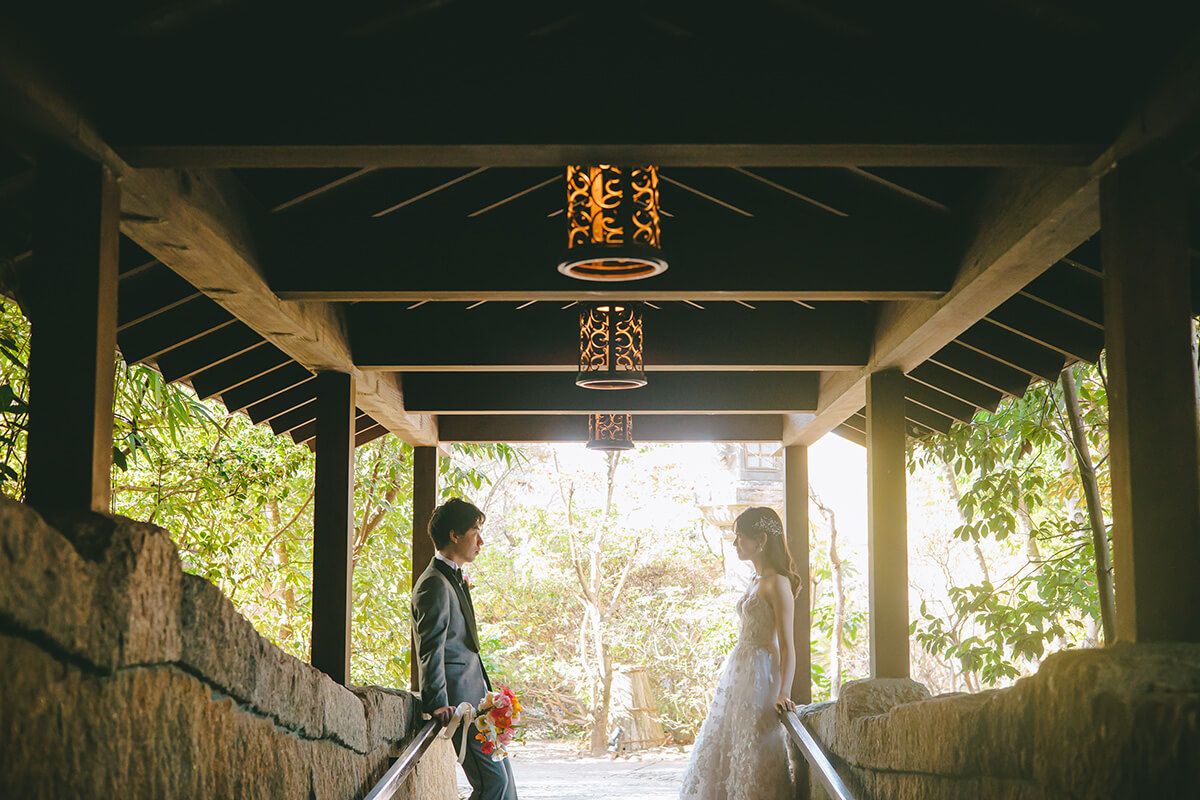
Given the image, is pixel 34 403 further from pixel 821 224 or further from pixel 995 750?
pixel 821 224

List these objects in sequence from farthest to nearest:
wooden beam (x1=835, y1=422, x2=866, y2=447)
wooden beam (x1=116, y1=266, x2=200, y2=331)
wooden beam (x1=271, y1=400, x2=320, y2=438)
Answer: wooden beam (x1=835, y1=422, x2=866, y2=447) < wooden beam (x1=271, y1=400, x2=320, y2=438) < wooden beam (x1=116, y1=266, x2=200, y2=331)

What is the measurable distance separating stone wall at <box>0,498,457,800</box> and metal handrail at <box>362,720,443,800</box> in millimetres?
378

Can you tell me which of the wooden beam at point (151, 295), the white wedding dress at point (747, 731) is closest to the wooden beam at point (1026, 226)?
the white wedding dress at point (747, 731)

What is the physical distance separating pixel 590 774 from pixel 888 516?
7694 millimetres

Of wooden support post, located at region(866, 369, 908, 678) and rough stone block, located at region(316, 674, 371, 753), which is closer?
rough stone block, located at region(316, 674, 371, 753)

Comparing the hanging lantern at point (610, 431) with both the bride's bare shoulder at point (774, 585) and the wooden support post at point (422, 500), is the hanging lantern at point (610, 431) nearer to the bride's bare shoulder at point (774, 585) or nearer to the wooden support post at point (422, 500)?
the bride's bare shoulder at point (774, 585)

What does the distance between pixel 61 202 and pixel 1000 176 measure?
99.7 inches

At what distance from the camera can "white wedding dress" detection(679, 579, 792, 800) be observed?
15.6ft

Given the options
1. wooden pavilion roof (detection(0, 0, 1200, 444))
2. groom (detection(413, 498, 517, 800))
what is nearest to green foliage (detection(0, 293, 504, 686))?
groom (detection(413, 498, 517, 800))

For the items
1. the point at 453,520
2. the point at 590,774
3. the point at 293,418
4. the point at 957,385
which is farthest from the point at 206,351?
the point at 590,774

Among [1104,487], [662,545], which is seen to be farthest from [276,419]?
[662,545]

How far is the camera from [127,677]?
71.6 inches

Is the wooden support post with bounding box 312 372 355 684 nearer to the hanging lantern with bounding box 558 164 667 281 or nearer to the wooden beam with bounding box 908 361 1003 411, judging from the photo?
the hanging lantern with bounding box 558 164 667 281

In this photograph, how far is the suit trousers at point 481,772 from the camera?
4371mm
